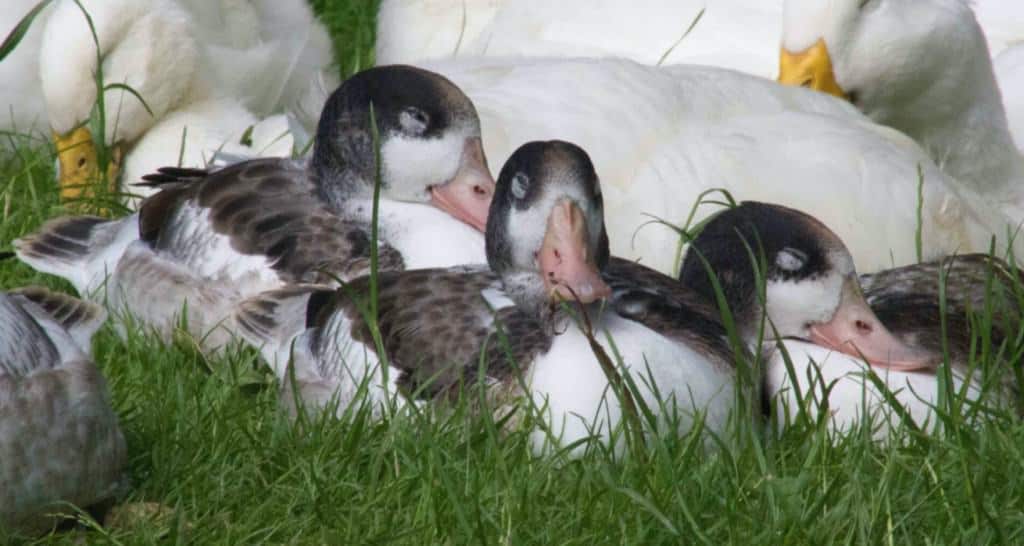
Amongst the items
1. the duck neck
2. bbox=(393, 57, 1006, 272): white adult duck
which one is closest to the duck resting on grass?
bbox=(393, 57, 1006, 272): white adult duck

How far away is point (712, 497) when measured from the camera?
364 centimetres

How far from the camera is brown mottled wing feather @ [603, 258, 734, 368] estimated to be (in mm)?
4141

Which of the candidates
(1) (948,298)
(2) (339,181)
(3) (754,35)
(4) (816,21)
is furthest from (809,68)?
(2) (339,181)

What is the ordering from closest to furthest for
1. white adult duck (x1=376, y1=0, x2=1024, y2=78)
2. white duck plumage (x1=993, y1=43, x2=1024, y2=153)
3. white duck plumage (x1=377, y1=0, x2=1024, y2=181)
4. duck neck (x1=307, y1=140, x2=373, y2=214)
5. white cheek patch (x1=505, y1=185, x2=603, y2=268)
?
white cheek patch (x1=505, y1=185, x2=603, y2=268)
duck neck (x1=307, y1=140, x2=373, y2=214)
white duck plumage (x1=377, y1=0, x2=1024, y2=181)
white adult duck (x1=376, y1=0, x2=1024, y2=78)
white duck plumage (x1=993, y1=43, x2=1024, y2=153)

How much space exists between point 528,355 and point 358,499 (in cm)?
50

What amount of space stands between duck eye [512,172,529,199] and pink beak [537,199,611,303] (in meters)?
0.08

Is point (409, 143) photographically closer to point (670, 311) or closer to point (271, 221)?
point (271, 221)

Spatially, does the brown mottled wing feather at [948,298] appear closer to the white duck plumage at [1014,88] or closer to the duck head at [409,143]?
the duck head at [409,143]

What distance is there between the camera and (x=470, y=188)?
487 centimetres

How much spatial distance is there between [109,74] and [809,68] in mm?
1956

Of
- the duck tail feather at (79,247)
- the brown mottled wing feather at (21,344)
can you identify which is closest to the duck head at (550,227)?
the brown mottled wing feather at (21,344)

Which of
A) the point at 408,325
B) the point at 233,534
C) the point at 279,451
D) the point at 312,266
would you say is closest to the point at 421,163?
the point at 312,266

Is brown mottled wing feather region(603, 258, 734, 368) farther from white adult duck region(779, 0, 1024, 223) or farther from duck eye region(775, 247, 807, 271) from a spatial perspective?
white adult duck region(779, 0, 1024, 223)

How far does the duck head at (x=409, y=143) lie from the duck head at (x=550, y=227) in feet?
2.21
